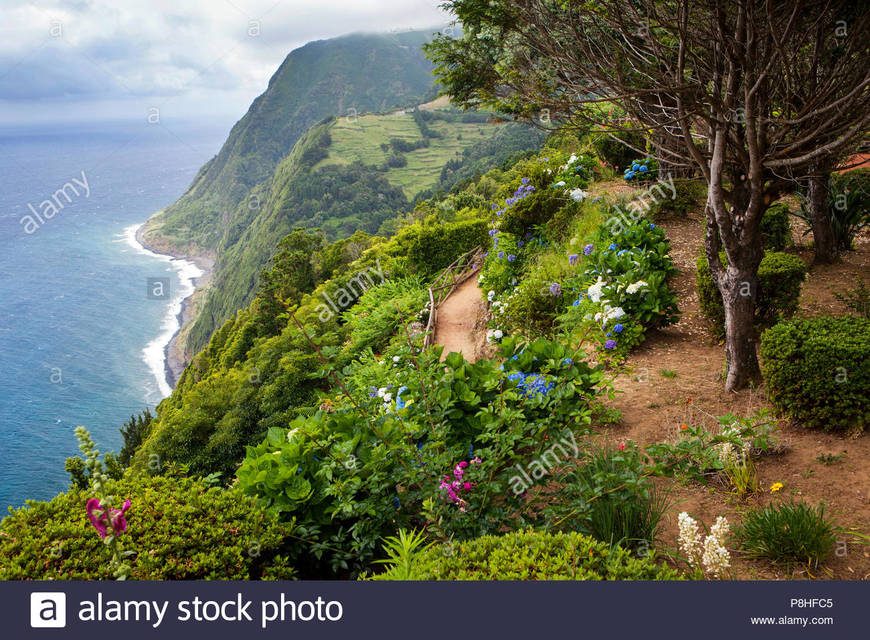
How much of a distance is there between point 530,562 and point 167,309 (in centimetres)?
9692

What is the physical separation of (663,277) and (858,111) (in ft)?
8.05

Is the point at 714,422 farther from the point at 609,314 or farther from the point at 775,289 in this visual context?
the point at 775,289

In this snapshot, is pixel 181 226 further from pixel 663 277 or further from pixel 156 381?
pixel 663 277

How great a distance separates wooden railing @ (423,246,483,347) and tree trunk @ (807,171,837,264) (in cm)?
595

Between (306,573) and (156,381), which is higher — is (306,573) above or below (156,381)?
above

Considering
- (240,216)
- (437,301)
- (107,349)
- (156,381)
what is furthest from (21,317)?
(437,301)

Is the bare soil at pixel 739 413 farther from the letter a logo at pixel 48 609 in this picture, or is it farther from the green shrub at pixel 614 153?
the green shrub at pixel 614 153

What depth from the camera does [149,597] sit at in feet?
6.00

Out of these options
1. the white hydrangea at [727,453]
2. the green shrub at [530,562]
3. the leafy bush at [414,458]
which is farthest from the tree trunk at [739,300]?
the green shrub at [530,562]

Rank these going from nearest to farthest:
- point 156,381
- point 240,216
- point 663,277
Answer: point 663,277, point 156,381, point 240,216

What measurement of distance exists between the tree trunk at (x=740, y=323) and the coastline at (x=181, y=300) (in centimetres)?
6814

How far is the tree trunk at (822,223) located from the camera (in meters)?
6.72

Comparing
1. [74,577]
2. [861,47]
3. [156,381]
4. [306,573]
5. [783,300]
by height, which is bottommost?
[156,381]

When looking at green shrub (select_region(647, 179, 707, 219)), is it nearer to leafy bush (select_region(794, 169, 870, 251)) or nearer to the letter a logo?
leafy bush (select_region(794, 169, 870, 251))
